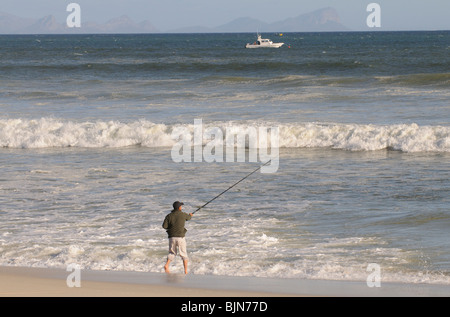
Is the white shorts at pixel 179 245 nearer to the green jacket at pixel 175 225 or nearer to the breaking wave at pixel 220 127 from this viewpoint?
the green jacket at pixel 175 225

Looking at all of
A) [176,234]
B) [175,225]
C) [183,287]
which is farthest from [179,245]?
[183,287]

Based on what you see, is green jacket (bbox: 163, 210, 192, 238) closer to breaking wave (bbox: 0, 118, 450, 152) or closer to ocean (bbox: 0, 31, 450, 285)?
ocean (bbox: 0, 31, 450, 285)

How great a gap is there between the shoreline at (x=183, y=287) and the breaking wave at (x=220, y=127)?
10.3m

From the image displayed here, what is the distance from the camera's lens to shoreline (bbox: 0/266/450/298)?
6.97 m

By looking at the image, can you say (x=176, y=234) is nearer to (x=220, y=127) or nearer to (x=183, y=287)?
(x=183, y=287)

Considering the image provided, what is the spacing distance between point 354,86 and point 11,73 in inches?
873

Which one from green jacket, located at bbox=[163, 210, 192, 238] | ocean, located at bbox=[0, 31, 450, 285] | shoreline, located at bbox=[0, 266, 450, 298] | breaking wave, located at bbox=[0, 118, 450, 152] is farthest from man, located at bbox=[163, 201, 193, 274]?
breaking wave, located at bbox=[0, 118, 450, 152]

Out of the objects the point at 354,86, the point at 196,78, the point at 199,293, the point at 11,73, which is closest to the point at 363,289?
the point at 199,293

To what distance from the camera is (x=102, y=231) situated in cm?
991

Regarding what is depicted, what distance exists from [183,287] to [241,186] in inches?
230

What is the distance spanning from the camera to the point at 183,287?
732 cm

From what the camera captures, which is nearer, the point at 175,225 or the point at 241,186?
the point at 175,225

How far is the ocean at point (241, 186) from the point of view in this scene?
340 inches

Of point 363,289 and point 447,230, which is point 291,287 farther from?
point 447,230
